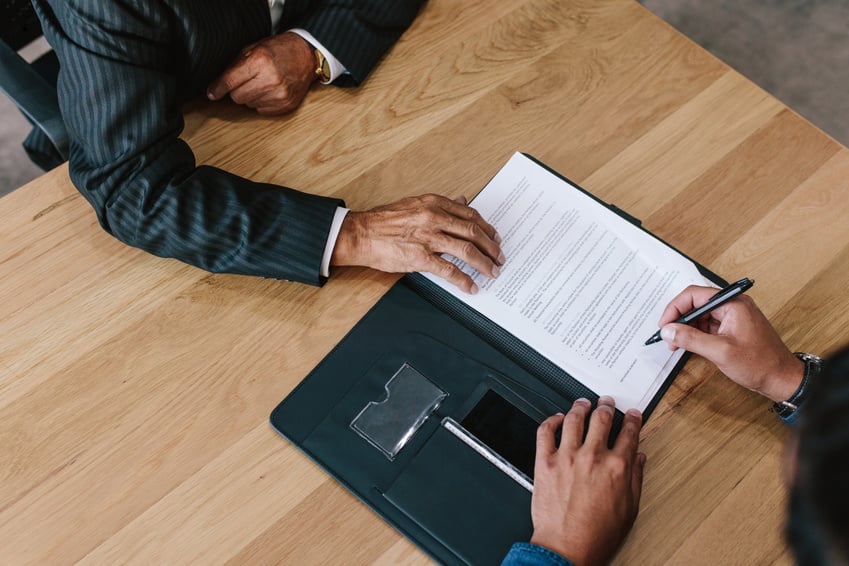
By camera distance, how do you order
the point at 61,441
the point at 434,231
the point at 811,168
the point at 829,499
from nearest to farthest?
the point at 829,499
the point at 61,441
the point at 434,231
the point at 811,168

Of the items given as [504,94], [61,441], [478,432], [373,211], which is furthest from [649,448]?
[61,441]

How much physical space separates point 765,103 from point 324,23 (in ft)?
2.50

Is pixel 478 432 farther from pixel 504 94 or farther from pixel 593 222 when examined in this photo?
pixel 504 94

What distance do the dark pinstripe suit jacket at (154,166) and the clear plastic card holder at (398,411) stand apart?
0.20 m

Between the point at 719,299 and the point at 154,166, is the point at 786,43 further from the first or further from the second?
the point at 154,166

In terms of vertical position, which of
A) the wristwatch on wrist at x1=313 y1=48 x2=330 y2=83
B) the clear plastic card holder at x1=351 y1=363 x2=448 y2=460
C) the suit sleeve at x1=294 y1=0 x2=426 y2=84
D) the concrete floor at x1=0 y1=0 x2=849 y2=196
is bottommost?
the clear plastic card holder at x1=351 y1=363 x2=448 y2=460

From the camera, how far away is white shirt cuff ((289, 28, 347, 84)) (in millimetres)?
1119

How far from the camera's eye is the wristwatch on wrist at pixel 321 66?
1124mm

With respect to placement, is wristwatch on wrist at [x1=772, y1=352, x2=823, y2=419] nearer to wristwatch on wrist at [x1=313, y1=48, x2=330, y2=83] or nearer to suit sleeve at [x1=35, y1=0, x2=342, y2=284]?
suit sleeve at [x1=35, y1=0, x2=342, y2=284]

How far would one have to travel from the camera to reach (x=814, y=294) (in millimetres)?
977

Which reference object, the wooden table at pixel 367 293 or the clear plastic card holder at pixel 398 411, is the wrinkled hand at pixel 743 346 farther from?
Result: the clear plastic card holder at pixel 398 411

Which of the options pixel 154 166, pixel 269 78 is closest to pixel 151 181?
pixel 154 166

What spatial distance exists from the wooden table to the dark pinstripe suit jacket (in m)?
0.05

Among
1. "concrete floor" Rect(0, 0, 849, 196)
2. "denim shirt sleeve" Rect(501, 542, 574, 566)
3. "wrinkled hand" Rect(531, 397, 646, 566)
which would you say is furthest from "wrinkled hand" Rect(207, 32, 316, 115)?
"concrete floor" Rect(0, 0, 849, 196)
